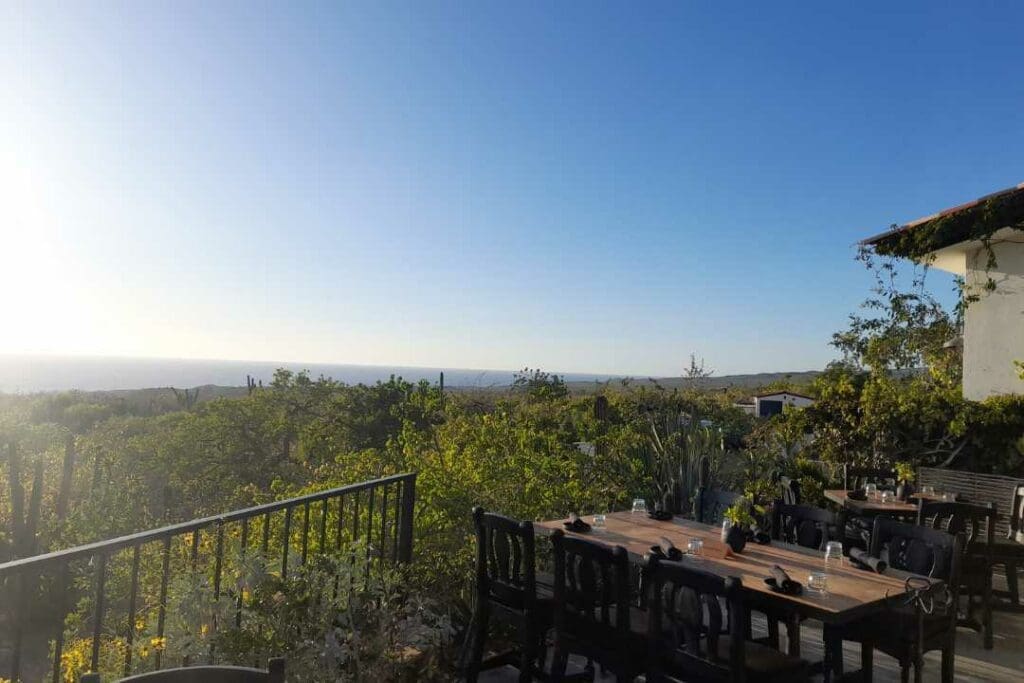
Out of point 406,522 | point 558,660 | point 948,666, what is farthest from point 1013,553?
point 406,522

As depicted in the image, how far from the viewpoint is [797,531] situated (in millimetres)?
4039

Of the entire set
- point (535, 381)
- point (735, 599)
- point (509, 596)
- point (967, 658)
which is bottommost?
point (967, 658)

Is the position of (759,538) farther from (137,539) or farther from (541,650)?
(137,539)

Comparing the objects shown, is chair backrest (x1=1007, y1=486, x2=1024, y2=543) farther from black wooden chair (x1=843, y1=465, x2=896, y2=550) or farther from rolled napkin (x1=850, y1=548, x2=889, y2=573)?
rolled napkin (x1=850, y1=548, x2=889, y2=573)

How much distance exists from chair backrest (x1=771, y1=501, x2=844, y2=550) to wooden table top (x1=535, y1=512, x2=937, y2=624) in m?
0.41

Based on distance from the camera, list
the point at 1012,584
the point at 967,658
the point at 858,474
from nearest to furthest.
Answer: the point at 967,658
the point at 1012,584
the point at 858,474

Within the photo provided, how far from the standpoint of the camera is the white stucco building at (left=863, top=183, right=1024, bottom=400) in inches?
309

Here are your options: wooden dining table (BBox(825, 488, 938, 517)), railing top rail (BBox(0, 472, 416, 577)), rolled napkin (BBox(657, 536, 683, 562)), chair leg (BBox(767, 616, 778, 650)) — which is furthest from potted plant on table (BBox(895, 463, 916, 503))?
railing top rail (BBox(0, 472, 416, 577))

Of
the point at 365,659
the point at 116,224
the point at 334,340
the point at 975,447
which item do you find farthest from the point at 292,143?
the point at 334,340

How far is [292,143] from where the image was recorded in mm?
8656

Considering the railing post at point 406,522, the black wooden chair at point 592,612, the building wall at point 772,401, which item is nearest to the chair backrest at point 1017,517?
the black wooden chair at point 592,612

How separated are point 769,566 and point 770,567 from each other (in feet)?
0.11

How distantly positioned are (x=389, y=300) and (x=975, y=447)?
1383 cm

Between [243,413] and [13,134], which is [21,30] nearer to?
[13,134]
